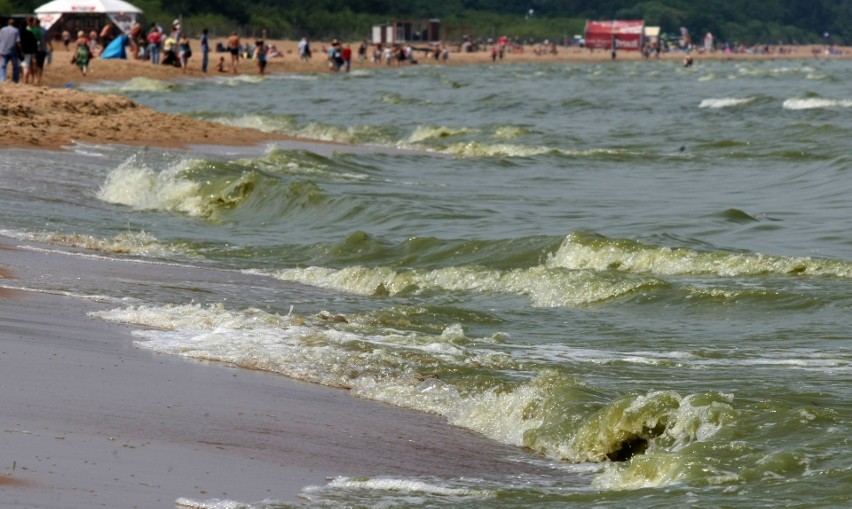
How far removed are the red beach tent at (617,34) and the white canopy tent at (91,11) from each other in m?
75.4

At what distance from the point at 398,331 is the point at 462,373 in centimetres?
143

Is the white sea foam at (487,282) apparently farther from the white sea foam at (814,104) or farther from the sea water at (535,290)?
the white sea foam at (814,104)

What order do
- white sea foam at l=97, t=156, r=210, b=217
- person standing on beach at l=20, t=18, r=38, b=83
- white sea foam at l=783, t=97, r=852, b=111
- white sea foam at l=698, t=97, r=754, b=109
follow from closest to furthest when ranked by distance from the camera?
white sea foam at l=97, t=156, r=210, b=217, person standing on beach at l=20, t=18, r=38, b=83, white sea foam at l=783, t=97, r=852, b=111, white sea foam at l=698, t=97, r=754, b=109

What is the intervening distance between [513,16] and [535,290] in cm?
13936

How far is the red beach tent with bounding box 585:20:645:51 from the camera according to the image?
132000mm

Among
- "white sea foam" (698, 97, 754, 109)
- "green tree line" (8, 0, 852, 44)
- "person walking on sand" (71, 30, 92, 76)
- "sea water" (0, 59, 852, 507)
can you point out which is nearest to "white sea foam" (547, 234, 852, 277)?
"sea water" (0, 59, 852, 507)

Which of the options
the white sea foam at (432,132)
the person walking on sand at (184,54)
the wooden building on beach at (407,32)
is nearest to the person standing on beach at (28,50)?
the white sea foam at (432,132)

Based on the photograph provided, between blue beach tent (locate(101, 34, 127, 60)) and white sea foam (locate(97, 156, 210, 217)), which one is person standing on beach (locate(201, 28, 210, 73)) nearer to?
blue beach tent (locate(101, 34, 127, 60))

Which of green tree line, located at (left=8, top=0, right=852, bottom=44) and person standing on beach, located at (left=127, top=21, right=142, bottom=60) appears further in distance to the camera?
green tree line, located at (left=8, top=0, right=852, bottom=44)

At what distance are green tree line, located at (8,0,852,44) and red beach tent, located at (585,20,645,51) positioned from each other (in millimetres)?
6906

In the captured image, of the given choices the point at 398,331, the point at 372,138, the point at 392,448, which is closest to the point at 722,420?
the point at 392,448

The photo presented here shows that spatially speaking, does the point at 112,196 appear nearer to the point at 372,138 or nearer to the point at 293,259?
the point at 293,259

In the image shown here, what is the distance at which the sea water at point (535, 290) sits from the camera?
6840 millimetres

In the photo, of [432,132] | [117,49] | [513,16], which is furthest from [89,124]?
[513,16]
